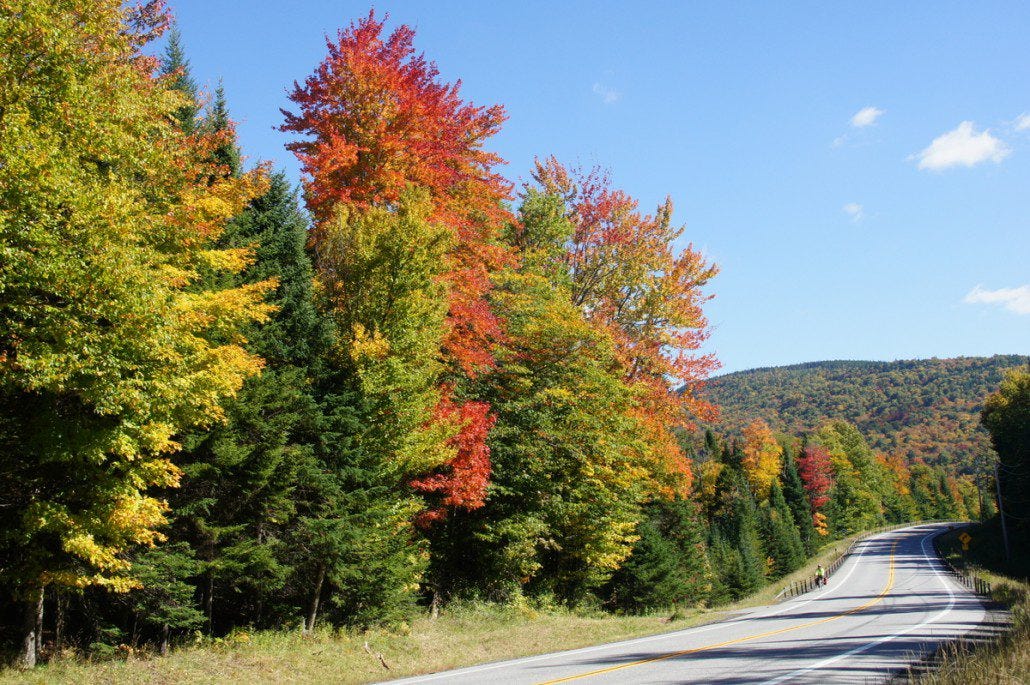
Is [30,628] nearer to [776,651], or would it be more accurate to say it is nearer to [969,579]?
[776,651]

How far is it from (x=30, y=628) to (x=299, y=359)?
7.72 meters

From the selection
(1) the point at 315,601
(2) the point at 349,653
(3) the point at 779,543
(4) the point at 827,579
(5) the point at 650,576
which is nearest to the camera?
(2) the point at 349,653

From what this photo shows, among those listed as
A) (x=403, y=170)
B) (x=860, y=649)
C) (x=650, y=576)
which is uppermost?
(x=403, y=170)

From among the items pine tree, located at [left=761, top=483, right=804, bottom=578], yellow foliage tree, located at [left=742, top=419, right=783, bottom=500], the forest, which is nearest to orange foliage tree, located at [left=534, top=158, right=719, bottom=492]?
the forest

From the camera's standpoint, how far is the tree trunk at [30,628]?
10.7 metres

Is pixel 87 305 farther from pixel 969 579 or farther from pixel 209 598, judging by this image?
pixel 969 579

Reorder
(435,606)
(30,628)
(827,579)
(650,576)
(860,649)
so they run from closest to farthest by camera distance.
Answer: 1. (30,628)
2. (860,649)
3. (435,606)
4. (650,576)
5. (827,579)

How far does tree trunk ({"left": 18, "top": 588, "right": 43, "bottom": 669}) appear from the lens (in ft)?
35.2

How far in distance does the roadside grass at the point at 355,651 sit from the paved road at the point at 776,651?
1.80 m

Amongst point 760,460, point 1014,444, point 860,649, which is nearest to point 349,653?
point 860,649

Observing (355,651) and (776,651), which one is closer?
(776,651)

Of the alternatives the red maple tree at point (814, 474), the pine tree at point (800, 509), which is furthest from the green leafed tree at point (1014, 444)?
the red maple tree at point (814, 474)

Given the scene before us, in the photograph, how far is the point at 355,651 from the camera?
15.0 m

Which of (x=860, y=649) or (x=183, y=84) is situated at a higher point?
(x=183, y=84)
